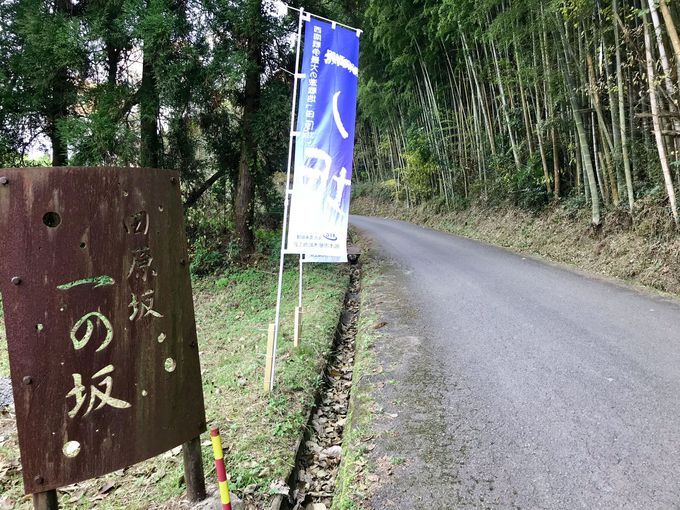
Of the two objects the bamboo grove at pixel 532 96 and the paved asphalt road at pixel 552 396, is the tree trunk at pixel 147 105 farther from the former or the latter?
the bamboo grove at pixel 532 96

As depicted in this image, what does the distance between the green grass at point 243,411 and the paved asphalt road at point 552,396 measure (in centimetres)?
87

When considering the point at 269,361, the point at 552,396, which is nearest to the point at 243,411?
the point at 269,361

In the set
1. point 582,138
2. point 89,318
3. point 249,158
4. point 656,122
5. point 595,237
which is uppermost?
point 582,138

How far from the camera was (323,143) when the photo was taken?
167 inches

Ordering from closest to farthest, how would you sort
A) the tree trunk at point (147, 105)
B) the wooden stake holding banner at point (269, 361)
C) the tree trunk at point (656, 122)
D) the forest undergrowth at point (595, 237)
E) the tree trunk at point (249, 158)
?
the wooden stake holding banner at point (269, 361)
the tree trunk at point (656, 122)
the forest undergrowth at point (595, 237)
the tree trunk at point (147, 105)
the tree trunk at point (249, 158)

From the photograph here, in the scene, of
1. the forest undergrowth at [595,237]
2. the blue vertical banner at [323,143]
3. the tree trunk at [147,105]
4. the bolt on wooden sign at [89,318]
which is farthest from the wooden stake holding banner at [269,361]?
the tree trunk at [147,105]

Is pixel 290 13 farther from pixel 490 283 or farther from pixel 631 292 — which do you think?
pixel 631 292

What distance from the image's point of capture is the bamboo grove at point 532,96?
22.6 ft

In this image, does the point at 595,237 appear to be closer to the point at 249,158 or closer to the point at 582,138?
the point at 582,138

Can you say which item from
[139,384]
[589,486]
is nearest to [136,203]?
[139,384]

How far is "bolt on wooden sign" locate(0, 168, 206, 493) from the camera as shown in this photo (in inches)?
67.5

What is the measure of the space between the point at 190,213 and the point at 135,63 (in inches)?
127

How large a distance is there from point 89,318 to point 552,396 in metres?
3.19

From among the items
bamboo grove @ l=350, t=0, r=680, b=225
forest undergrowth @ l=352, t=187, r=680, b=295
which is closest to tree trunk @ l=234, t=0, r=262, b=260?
bamboo grove @ l=350, t=0, r=680, b=225
